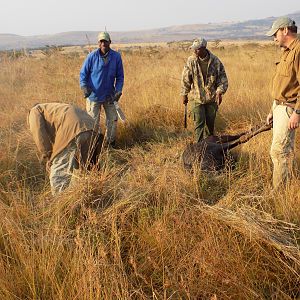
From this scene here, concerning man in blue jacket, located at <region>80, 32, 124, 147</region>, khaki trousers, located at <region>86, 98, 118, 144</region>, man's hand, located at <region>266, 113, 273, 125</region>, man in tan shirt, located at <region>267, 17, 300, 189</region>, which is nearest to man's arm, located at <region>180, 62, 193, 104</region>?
man in blue jacket, located at <region>80, 32, 124, 147</region>

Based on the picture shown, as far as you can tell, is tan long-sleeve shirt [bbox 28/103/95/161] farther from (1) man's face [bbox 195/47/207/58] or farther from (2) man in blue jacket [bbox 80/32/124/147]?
(1) man's face [bbox 195/47/207/58]

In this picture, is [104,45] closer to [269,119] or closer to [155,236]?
[269,119]

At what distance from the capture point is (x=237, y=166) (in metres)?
4.05

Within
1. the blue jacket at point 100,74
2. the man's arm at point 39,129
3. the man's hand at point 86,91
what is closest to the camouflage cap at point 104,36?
the blue jacket at point 100,74

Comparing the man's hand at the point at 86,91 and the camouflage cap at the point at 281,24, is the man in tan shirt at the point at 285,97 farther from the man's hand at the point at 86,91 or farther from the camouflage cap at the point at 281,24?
the man's hand at the point at 86,91

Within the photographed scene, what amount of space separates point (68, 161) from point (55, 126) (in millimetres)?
374

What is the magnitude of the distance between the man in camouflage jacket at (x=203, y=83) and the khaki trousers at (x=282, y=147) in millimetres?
1818

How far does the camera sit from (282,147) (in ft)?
11.2

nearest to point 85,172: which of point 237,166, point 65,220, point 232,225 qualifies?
point 65,220

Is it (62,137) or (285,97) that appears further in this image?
(62,137)

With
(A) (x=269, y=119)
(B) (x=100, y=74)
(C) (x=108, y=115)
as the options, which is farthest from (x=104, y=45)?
(A) (x=269, y=119)

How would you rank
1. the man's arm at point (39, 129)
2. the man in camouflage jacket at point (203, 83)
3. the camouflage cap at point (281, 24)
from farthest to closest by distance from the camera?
1. the man in camouflage jacket at point (203, 83)
2. the man's arm at point (39, 129)
3. the camouflage cap at point (281, 24)

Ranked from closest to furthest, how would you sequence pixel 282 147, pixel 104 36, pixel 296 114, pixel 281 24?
pixel 296 114 → pixel 281 24 → pixel 282 147 → pixel 104 36

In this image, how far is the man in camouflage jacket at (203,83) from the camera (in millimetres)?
5145
